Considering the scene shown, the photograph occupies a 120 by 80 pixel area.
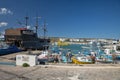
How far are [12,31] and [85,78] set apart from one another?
8830 centimetres

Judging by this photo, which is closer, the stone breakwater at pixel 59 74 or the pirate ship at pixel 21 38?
the stone breakwater at pixel 59 74

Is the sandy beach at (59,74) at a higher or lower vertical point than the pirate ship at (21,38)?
lower

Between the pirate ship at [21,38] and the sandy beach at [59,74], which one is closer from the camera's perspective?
the sandy beach at [59,74]

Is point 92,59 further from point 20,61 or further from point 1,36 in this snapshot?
point 1,36

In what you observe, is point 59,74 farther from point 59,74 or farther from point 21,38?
point 21,38

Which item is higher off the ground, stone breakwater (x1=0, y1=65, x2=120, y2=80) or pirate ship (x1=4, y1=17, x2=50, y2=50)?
pirate ship (x1=4, y1=17, x2=50, y2=50)

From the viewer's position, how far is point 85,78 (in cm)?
2095

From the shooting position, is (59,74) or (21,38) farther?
(21,38)

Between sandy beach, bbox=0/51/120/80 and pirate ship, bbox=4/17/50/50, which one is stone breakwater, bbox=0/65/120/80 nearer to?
sandy beach, bbox=0/51/120/80

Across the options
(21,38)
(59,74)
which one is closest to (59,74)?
(59,74)

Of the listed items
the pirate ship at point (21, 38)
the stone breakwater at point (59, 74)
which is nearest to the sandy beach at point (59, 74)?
the stone breakwater at point (59, 74)

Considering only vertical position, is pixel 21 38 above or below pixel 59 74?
above

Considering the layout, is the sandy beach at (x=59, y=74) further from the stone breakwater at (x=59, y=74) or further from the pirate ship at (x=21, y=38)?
the pirate ship at (x=21, y=38)

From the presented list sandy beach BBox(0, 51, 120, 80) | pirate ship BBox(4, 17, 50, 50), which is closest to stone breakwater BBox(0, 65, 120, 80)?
sandy beach BBox(0, 51, 120, 80)
